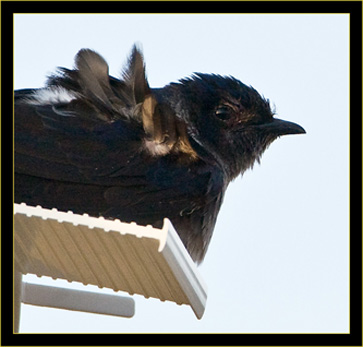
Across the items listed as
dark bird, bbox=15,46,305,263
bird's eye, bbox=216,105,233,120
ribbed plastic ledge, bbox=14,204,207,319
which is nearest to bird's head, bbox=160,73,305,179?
bird's eye, bbox=216,105,233,120

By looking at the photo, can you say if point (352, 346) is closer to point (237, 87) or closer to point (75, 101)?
point (75, 101)

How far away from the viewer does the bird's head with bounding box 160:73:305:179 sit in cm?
608

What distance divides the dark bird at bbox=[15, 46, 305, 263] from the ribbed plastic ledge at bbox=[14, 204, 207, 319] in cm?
39

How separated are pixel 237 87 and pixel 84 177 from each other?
168cm

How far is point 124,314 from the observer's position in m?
4.84

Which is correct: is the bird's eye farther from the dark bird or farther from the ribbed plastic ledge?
the ribbed plastic ledge

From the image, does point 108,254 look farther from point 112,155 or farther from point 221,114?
point 221,114

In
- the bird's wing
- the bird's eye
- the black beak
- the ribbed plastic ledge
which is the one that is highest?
the bird's eye

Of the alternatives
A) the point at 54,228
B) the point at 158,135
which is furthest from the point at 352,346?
the point at 158,135

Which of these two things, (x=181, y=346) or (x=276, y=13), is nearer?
(x=181, y=346)

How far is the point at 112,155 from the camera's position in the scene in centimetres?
494

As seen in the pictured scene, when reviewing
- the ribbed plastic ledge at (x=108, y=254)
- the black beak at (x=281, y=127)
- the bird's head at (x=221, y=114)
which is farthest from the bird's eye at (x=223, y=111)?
the ribbed plastic ledge at (x=108, y=254)

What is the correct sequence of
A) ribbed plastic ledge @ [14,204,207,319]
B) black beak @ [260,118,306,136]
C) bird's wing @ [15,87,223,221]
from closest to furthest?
ribbed plastic ledge @ [14,204,207,319], bird's wing @ [15,87,223,221], black beak @ [260,118,306,136]

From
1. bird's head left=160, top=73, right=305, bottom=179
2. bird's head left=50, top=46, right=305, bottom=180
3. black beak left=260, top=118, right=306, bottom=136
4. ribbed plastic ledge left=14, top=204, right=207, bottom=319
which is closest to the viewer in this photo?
ribbed plastic ledge left=14, top=204, right=207, bottom=319
